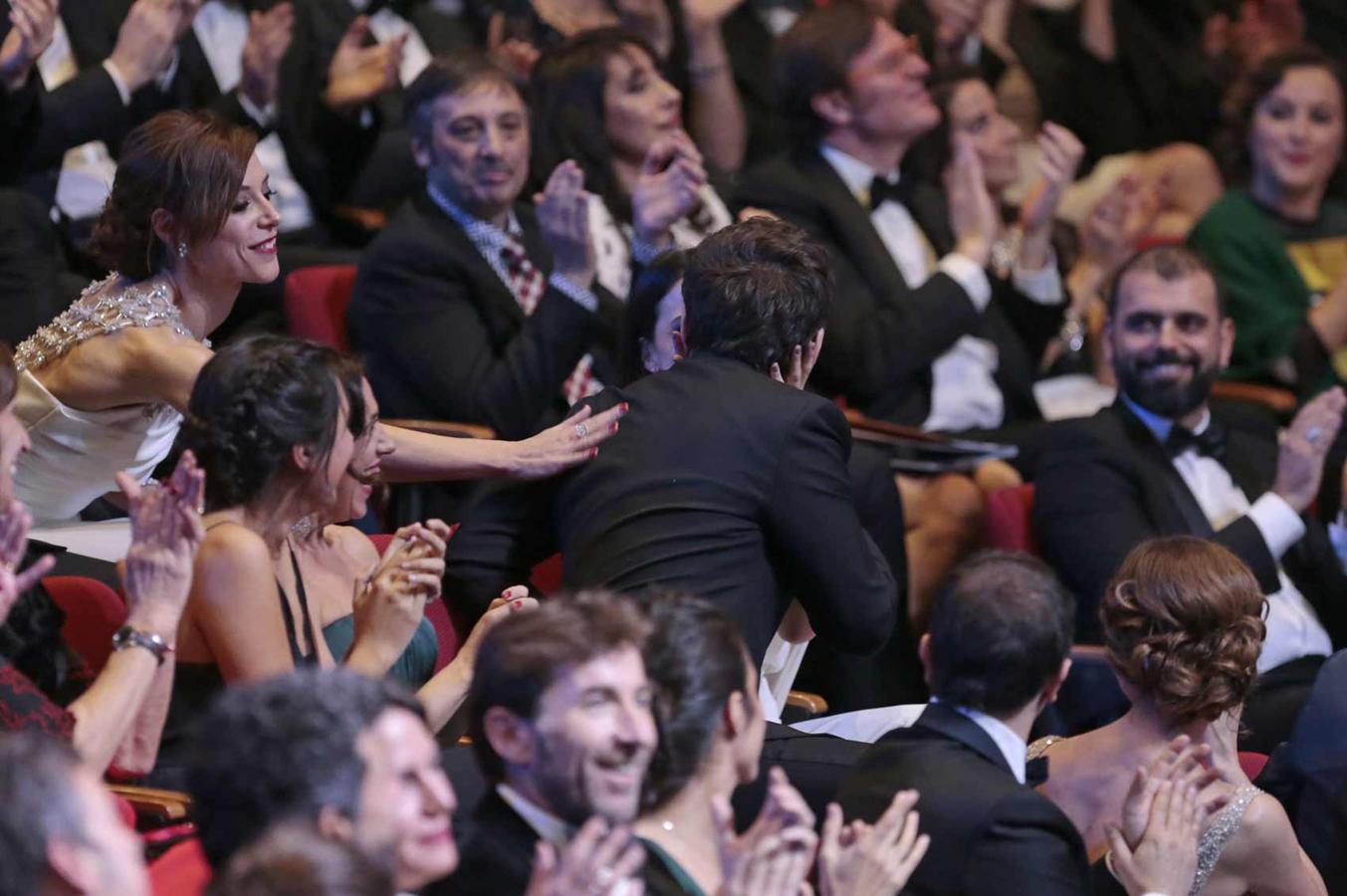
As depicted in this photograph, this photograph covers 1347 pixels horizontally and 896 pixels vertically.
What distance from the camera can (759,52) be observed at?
596cm

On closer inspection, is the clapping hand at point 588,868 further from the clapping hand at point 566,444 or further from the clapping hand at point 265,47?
the clapping hand at point 265,47

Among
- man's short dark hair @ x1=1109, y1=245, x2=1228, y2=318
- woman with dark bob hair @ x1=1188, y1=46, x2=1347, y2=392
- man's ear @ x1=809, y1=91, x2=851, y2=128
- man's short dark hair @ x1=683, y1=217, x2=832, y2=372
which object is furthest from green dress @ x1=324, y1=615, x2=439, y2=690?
woman with dark bob hair @ x1=1188, y1=46, x2=1347, y2=392

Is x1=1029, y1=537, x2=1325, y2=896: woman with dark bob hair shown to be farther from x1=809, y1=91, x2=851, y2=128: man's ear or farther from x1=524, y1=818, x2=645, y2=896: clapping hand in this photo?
x1=809, y1=91, x2=851, y2=128: man's ear

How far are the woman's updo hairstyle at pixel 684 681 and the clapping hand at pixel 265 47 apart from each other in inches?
105

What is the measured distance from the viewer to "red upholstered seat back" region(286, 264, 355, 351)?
4.21 meters

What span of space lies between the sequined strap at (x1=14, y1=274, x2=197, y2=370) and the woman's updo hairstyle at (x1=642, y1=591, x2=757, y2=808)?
3.64 ft

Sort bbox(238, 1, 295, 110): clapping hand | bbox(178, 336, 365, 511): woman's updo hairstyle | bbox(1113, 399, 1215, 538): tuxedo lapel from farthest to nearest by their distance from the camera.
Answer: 1. bbox(238, 1, 295, 110): clapping hand
2. bbox(1113, 399, 1215, 538): tuxedo lapel
3. bbox(178, 336, 365, 511): woman's updo hairstyle

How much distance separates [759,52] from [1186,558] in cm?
334

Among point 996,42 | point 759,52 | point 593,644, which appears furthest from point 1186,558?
point 996,42

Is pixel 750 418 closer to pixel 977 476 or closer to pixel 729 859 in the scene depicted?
pixel 729 859

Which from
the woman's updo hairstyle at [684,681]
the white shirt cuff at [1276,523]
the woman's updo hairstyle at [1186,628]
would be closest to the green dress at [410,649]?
the woman's updo hairstyle at [684,681]

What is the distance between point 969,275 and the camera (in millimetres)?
4582

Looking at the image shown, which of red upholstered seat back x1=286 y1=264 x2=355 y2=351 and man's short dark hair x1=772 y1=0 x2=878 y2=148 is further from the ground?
man's short dark hair x1=772 y1=0 x2=878 y2=148

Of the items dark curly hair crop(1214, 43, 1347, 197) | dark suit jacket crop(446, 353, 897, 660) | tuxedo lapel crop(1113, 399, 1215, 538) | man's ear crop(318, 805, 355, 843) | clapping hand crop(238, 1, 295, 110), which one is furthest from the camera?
dark curly hair crop(1214, 43, 1347, 197)
